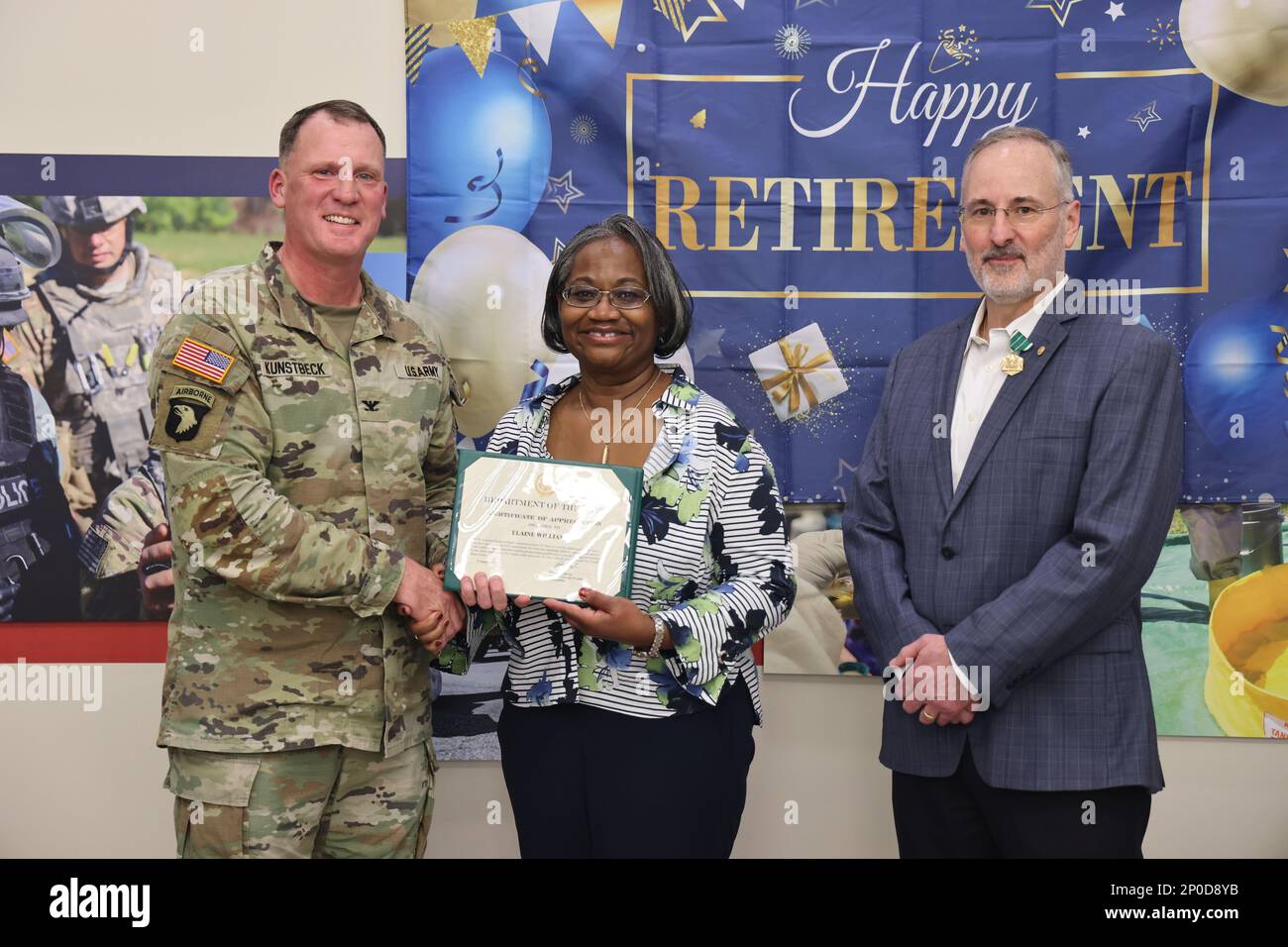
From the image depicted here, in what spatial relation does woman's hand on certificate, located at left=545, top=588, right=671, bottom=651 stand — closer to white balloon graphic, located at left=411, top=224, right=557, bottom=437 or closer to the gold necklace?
the gold necklace

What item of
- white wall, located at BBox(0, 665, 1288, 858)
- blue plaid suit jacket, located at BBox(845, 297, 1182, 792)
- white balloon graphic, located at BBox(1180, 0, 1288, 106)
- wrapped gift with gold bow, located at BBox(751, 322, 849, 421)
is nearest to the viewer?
blue plaid suit jacket, located at BBox(845, 297, 1182, 792)

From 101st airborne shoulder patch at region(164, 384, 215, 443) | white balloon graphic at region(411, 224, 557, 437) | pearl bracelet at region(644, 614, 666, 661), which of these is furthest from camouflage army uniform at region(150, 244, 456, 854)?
white balloon graphic at region(411, 224, 557, 437)

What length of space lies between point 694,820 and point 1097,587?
88 cm

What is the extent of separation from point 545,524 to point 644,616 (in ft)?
0.86

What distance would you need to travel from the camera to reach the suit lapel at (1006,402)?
6.86ft

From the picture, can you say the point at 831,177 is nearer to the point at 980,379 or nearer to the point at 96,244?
the point at 980,379

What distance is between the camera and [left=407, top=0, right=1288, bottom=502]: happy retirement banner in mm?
2926

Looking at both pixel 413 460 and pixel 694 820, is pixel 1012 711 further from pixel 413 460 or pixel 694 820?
pixel 413 460

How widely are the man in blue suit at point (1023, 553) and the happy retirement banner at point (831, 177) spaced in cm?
80

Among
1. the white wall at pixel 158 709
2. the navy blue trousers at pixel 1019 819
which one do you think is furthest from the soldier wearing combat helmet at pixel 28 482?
the navy blue trousers at pixel 1019 819

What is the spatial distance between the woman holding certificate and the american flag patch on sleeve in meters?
0.56

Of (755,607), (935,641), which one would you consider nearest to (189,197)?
(755,607)

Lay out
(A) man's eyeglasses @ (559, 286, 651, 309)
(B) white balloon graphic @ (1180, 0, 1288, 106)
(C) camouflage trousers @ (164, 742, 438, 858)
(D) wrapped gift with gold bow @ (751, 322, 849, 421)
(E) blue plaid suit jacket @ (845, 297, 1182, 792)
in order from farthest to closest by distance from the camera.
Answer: (D) wrapped gift with gold bow @ (751, 322, 849, 421) < (B) white balloon graphic @ (1180, 0, 1288, 106) < (A) man's eyeglasses @ (559, 286, 651, 309) < (C) camouflage trousers @ (164, 742, 438, 858) < (E) blue plaid suit jacket @ (845, 297, 1182, 792)

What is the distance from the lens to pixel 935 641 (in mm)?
2025
